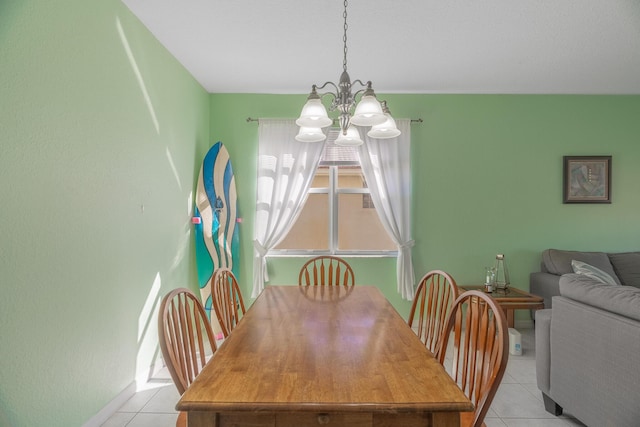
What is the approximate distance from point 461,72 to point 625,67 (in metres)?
1.43

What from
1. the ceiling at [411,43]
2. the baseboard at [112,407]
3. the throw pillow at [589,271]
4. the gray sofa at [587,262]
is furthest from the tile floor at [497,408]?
the ceiling at [411,43]

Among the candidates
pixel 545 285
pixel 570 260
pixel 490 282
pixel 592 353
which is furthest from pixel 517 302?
pixel 592 353

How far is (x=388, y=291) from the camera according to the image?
3840 millimetres

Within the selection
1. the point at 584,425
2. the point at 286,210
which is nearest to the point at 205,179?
the point at 286,210

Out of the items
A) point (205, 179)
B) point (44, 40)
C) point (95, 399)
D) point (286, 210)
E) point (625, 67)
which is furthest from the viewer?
point (286, 210)

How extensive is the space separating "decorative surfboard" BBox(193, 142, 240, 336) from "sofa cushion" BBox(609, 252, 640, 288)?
3.87 meters

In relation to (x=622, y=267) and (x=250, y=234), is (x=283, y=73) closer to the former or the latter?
(x=250, y=234)

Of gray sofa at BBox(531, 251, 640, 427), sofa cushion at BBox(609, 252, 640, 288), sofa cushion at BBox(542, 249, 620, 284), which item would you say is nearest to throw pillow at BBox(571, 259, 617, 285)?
sofa cushion at BBox(542, 249, 620, 284)

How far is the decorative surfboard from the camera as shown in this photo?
3377 mm

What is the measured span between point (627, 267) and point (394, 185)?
244cm

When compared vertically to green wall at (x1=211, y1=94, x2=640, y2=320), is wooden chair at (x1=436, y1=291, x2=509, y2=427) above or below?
below

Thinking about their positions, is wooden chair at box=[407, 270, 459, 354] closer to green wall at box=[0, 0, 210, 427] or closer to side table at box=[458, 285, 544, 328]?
side table at box=[458, 285, 544, 328]

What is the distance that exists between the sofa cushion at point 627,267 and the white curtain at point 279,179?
10.6 feet

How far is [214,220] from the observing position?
3.47 meters
